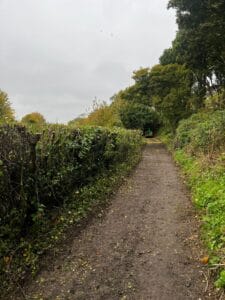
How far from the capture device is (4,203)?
509cm

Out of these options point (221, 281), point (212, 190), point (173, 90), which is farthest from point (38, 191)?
point (173, 90)

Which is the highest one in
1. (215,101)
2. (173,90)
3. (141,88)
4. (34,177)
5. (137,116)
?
(141,88)

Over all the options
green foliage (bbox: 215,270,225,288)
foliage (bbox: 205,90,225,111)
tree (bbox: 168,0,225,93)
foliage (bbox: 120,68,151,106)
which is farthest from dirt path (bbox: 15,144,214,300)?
foliage (bbox: 120,68,151,106)

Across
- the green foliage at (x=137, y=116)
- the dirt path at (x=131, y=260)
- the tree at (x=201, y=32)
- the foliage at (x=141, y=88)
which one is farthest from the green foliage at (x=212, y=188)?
the green foliage at (x=137, y=116)

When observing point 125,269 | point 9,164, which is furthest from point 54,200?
point 125,269

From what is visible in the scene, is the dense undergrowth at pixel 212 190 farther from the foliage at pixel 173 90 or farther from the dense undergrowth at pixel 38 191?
the foliage at pixel 173 90

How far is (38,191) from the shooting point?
20.2 feet

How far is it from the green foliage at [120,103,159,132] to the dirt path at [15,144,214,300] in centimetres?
3758

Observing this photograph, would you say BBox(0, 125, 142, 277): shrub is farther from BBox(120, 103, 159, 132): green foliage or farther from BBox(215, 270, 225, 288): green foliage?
BBox(120, 103, 159, 132): green foliage

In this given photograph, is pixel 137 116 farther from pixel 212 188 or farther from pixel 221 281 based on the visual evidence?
pixel 221 281

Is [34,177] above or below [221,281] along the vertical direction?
above

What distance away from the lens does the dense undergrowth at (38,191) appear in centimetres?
506

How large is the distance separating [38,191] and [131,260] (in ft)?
6.96

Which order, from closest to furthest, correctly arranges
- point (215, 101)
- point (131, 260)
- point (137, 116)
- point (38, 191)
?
→ point (131, 260) → point (38, 191) → point (215, 101) → point (137, 116)
